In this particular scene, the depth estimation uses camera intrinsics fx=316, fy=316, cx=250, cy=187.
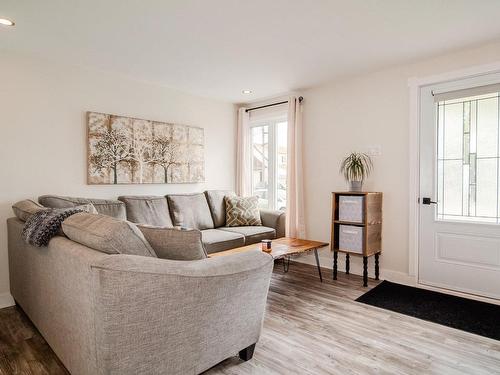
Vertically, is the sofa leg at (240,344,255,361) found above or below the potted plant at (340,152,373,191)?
below

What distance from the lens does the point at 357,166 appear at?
11.9 ft

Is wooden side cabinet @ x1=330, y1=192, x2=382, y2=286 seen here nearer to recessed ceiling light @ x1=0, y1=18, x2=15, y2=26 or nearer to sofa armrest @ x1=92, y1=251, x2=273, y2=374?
sofa armrest @ x1=92, y1=251, x2=273, y2=374

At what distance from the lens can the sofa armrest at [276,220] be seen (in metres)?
4.26

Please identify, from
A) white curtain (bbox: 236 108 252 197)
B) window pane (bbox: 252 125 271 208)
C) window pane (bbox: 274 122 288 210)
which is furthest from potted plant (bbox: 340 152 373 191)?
white curtain (bbox: 236 108 252 197)

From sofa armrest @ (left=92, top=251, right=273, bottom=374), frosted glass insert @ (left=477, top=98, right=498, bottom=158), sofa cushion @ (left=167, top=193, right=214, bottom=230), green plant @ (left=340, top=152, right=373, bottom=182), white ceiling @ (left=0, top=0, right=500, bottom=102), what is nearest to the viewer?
sofa armrest @ (left=92, top=251, right=273, bottom=374)

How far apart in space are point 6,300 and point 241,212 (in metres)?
2.62

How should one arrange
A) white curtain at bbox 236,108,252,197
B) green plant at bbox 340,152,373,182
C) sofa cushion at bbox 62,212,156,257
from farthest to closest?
1. white curtain at bbox 236,108,252,197
2. green plant at bbox 340,152,373,182
3. sofa cushion at bbox 62,212,156,257

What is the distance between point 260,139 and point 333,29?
8.26 ft

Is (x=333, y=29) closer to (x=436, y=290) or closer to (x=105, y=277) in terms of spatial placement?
(x=105, y=277)

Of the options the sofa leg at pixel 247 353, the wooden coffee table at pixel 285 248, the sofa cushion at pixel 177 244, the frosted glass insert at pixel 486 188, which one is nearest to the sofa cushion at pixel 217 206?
the wooden coffee table at pixel 285 248

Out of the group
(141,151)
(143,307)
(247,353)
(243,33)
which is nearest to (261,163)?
Answer: (141,151)

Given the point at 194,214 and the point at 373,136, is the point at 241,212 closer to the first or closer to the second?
the point at 194,214

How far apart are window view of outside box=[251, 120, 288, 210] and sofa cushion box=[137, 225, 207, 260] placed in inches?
124

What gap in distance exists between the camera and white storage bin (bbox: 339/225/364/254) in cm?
338
